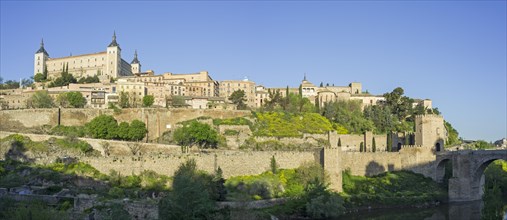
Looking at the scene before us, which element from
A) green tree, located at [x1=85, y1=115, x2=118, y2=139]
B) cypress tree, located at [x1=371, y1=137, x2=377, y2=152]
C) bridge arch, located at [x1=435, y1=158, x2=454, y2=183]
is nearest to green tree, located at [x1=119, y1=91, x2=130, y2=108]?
green tree, located at [x1=85, y1=115, x2=118, y2=139]

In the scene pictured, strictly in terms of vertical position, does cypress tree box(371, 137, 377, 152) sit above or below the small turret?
below

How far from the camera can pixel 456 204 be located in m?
45.7

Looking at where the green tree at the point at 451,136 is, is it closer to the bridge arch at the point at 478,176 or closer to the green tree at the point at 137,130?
the bridge arch at the point at 478,176

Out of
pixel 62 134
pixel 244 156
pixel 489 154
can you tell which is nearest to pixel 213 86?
pixel 62 134

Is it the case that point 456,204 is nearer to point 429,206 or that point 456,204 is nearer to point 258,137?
point 429,206

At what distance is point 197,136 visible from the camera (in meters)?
53.2

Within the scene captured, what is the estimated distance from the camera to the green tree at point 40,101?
6546 centimetres

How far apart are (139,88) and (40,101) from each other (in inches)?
568

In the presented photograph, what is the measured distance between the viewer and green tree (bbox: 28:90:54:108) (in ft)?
215

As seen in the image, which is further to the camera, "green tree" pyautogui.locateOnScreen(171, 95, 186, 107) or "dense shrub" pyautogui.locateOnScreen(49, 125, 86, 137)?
"green tree" pyautogui.locateOnScreen(171, 95, 186, 107)

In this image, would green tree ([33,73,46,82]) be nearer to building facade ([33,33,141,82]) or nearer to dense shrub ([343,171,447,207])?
building facade ([33,33,141,82])

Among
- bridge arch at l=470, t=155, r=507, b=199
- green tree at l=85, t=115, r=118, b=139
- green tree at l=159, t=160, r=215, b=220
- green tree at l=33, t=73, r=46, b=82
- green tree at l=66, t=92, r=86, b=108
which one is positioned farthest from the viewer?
green tree at l=33, t=73, r=46, b=82

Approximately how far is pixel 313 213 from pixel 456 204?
51.5 ft

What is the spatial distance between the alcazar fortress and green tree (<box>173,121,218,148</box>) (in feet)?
43.7
